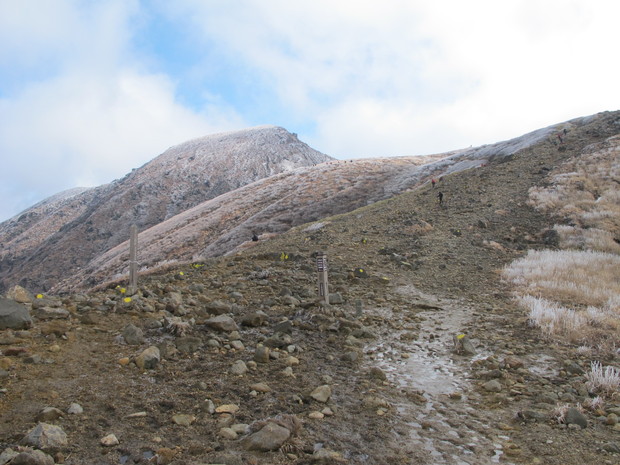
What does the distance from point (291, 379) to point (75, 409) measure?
8.42 feet

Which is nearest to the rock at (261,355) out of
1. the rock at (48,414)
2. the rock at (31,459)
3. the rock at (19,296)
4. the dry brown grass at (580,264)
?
the rock at (48,414)

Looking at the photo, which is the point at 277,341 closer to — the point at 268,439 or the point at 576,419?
the point at 268,439

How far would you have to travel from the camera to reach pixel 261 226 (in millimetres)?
38125

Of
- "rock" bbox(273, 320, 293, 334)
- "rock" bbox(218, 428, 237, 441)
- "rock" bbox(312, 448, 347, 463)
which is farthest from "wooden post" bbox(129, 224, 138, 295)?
"rock" bbox(312, 448, 347, 463)

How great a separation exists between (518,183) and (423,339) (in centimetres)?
2257

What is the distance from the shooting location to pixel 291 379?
5418 millimetres

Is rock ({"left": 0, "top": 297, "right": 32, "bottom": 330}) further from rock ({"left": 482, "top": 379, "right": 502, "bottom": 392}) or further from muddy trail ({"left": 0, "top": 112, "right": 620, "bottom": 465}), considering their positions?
rock ({"left": 482, "top": 379, "right": 502, "bottom": 392})

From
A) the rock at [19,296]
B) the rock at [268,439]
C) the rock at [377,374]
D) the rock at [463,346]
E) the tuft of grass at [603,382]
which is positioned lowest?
the tuft of grass at [603,382]

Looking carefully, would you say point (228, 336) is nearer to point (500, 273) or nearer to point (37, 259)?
point (500, 273)

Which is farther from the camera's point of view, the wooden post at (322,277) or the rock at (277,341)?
the wooden post at (322,277)

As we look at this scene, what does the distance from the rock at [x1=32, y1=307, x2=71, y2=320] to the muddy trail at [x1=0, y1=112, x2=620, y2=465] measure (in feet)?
0.16

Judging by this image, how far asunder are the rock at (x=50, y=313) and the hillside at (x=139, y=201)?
61587 millimetres

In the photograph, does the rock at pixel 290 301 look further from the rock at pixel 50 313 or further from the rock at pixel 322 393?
the rock at pixel 50 313

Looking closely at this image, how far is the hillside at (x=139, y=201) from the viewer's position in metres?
67.1
